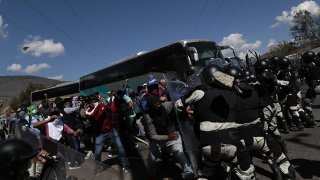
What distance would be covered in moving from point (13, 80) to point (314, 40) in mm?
81661

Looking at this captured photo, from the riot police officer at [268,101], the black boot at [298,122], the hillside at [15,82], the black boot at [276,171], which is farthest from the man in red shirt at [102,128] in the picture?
the hillside at [15,82]

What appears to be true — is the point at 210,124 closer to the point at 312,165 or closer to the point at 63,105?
the point at 312,165

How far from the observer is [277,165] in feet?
17.1

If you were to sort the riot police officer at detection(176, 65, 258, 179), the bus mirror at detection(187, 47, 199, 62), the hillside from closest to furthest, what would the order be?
the riot police officer at detection(176, 65, 258, 179), the bus mirror at detection(187, 47, 199, 62), the hillside

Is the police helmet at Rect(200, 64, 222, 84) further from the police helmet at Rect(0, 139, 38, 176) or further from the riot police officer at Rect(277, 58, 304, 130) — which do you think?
the riot police officer at Rect(277, 58, 304, 130)

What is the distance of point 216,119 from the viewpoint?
14.8ft

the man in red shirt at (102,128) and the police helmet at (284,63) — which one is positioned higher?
the police helmet at (284,63)

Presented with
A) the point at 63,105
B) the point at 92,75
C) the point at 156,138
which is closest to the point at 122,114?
the point at 63,105

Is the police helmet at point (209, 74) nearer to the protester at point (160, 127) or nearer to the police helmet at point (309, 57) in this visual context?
the protester at point (160, 127)

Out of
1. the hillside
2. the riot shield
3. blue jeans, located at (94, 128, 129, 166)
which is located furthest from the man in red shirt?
the hillside

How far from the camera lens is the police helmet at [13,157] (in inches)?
101

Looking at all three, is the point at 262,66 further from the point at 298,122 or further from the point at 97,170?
the point at 97,170

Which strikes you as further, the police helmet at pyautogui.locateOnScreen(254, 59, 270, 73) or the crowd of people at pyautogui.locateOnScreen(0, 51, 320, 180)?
the police helmet at pyautogui.locateOnScreen(254, 59, 270, 73)

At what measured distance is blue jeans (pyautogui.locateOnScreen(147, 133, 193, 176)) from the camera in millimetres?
5949
